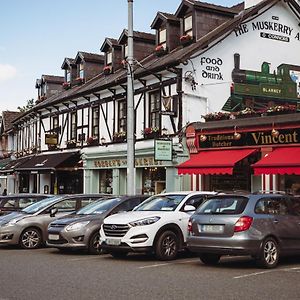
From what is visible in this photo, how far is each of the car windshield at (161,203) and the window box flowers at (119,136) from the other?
12.8 m

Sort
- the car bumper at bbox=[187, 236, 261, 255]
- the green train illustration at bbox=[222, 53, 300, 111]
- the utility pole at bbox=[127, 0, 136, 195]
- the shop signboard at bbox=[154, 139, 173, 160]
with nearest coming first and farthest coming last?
the car bumper at bbox=[187, 236, 261, 255], the utility pole at bbox=[127, 0, 136, 195], the shop signboard at bbox=[154, 139, 173, 160], the green train illustration at bbox=[222, 53, 300, 111]

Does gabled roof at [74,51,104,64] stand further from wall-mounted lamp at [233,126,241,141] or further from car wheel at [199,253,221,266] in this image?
car wheel at [199,253,221,266]

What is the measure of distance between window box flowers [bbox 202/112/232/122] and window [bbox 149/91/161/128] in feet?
9.47

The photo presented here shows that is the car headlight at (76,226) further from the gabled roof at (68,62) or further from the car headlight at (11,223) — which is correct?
the gabled roof at (68,62)

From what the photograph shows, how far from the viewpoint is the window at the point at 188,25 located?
2526 centimetres

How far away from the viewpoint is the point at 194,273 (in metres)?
10.8

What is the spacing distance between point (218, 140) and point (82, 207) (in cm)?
787

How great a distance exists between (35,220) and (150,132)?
981cm

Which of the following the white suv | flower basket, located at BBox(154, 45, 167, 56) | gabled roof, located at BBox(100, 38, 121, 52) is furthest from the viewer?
gabled roof, located at BBox(100, 38, 121, 52)

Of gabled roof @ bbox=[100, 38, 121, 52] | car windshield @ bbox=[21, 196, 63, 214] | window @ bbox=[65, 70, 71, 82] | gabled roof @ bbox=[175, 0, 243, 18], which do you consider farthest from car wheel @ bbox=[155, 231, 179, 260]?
window @ bbox=[65, 70, 71, 82]

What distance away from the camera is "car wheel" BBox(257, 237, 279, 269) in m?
11.1

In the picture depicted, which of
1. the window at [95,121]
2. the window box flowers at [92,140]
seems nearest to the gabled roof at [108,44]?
the window at [95,121]

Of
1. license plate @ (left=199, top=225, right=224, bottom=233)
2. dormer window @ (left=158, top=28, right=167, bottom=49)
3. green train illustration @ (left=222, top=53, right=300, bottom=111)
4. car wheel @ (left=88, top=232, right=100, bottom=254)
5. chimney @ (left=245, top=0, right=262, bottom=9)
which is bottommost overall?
car wheel @ (left=88, top=232, right=100, bottom=254)

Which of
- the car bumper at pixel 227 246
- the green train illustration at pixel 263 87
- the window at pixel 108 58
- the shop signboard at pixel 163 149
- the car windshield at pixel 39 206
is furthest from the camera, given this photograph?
the window at pixel 108 58
